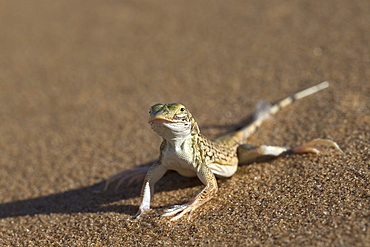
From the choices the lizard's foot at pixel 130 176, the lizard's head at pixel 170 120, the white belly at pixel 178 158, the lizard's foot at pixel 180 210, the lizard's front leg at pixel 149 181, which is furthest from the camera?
the lizard's foot at pixel 130 176

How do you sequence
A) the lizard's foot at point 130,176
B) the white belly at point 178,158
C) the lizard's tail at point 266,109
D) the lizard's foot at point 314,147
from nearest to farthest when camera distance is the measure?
1. the white belly at point 178,158
2. the lizard's foot at point 314,147
3. the lizard's foot at point 130,176
4. the lizard's tail at point 266,109

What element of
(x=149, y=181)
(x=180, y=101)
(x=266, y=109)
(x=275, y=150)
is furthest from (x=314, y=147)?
(x=180, y=101)

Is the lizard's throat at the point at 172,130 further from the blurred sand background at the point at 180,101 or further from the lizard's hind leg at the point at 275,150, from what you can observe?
the lizard's hind leg at the point at 275,150

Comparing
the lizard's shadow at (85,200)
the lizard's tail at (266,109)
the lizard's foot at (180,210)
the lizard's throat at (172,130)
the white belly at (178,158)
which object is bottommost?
the lizard's foot at (180,210)

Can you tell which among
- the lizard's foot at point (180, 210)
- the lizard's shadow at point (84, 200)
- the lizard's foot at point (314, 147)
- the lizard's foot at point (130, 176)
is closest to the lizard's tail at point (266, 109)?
the lizard's foot at point (314, 147)

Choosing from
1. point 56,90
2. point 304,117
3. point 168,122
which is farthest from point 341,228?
point 56,90

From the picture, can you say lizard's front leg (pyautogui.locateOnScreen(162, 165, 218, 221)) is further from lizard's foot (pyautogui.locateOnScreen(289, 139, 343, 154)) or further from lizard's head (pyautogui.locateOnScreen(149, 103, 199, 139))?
lizard's foot (pyautogui.locateOnScreen(289, 139, 343, 154))

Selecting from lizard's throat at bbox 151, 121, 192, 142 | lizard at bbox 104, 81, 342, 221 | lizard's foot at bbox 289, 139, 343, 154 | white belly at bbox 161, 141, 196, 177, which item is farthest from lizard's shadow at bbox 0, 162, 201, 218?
lizard's foot at bbox 289, 139, 343, 154
